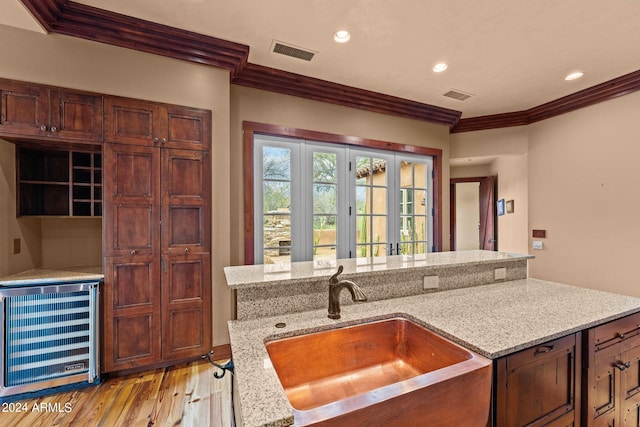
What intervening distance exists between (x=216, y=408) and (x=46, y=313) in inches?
57.5

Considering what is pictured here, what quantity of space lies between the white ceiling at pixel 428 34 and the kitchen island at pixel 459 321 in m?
2.06

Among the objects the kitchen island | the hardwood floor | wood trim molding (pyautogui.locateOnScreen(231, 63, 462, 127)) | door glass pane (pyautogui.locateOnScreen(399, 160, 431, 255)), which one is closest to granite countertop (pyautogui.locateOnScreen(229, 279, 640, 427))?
the kitchen island

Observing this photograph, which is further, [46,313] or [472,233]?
[472,233]

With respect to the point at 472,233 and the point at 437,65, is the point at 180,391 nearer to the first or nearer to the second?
the point at 437,65

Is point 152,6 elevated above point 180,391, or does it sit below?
above

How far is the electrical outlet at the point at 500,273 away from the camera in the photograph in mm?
2016

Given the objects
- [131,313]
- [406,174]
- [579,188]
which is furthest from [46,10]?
[579,188]

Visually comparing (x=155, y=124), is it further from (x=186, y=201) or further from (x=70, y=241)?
(x=70, y=241)

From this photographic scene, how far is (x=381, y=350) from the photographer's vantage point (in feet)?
4.42

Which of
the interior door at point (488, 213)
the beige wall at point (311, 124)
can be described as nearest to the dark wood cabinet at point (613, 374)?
the beige wall at point (311, 124)

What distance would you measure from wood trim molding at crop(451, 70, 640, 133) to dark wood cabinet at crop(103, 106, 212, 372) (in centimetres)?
398

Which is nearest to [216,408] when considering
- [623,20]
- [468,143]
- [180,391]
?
[180,391]

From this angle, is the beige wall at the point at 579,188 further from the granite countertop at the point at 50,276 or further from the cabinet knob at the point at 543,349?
the granite countertop at the point at 50,276

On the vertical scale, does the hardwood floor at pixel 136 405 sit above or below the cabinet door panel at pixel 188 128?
below
